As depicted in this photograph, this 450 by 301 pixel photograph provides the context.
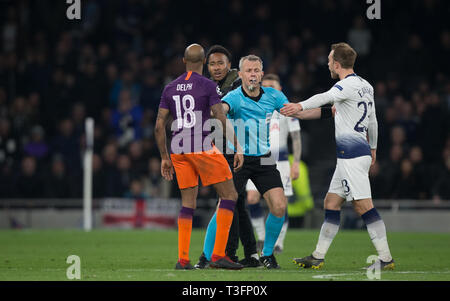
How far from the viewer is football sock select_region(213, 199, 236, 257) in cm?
895

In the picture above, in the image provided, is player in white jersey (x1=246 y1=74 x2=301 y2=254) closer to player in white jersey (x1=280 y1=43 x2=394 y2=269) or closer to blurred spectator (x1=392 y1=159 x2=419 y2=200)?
player in white jersey (x1=280 y1=43 x2=394 y2=269)

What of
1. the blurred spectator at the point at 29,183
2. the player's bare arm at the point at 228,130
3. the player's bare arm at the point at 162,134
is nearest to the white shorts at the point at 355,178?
the player's bare arm at the point at 228,130

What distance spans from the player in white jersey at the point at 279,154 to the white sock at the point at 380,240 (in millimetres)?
2917

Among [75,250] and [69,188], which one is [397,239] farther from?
[69,188]

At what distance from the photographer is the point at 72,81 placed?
22.7 m

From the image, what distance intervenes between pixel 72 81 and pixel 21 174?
3.31 meters

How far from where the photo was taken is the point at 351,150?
9.34 m

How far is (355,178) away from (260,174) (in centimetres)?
98

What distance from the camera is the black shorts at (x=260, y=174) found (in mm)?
9398

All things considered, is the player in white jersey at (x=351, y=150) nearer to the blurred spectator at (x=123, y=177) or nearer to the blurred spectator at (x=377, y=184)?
the blurred spectator at (x=377, y=184)

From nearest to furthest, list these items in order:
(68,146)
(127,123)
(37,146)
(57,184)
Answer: (57,184)
(68,146)
(37,146)
(127,123)

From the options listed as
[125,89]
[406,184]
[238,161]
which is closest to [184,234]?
[238,161]

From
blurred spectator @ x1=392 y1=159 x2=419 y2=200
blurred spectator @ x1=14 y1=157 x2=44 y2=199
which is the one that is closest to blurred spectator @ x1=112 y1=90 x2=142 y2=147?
blurred spectator @ x1=14 y1=157 x2=44 y2=199

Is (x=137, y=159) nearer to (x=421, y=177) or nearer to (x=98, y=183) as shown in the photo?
(x=98, y=183)
